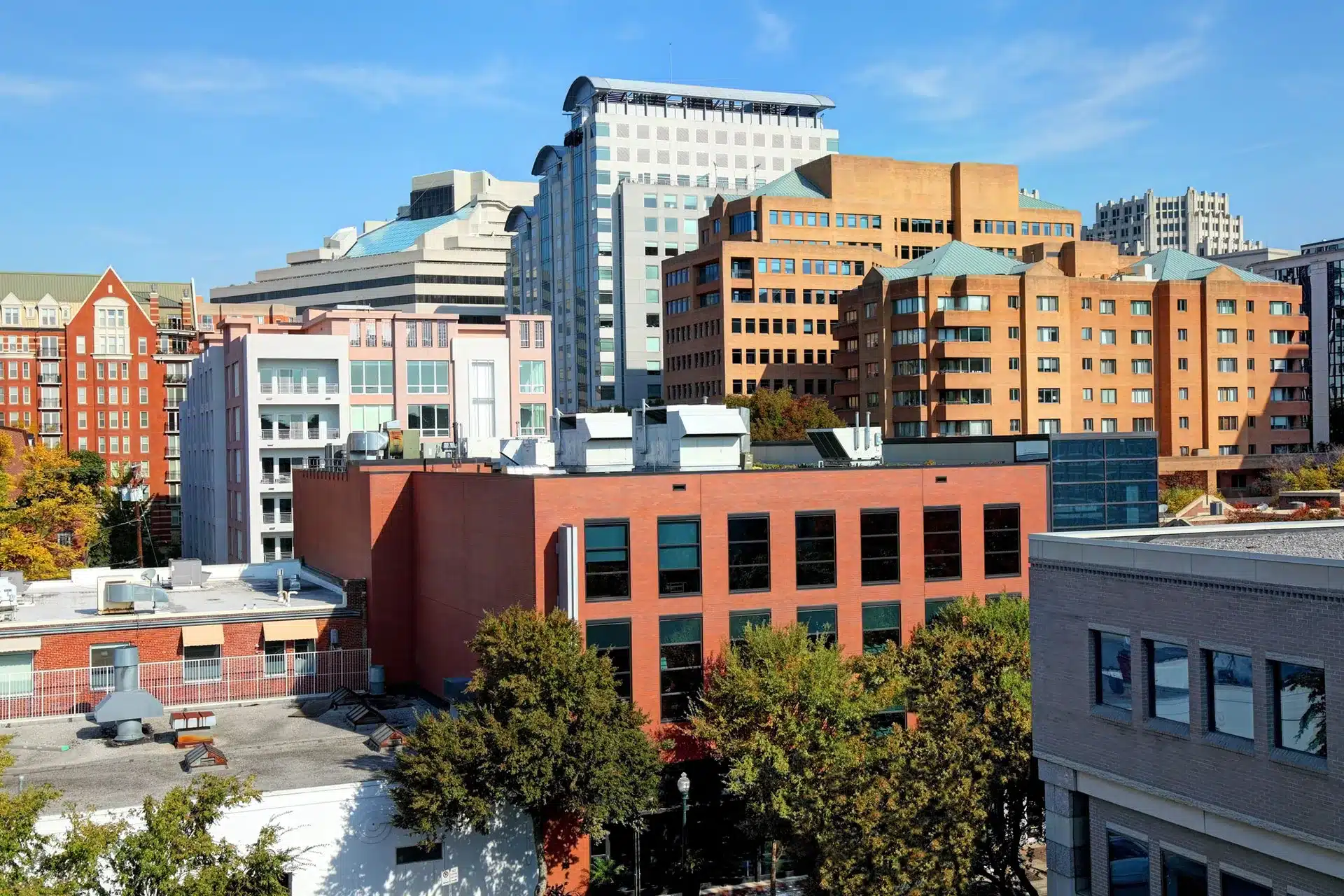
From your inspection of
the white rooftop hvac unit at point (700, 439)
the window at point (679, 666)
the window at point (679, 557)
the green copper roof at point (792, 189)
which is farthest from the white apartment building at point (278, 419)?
the green copper roof at point (792, 189)

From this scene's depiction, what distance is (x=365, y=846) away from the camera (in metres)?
34.9

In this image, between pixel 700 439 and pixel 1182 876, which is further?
pixel 700 439

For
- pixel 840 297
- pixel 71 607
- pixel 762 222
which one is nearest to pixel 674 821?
pixel 71 607

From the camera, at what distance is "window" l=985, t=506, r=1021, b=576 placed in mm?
44250

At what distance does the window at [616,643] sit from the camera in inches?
→ 1526

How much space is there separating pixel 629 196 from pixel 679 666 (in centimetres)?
13400

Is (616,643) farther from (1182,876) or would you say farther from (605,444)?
(1182,876)

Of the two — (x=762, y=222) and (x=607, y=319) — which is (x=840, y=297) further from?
(x=607, y=319)

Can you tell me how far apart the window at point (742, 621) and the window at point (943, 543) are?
6343 millimetres

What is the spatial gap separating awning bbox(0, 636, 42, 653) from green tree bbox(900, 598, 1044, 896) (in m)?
30.0

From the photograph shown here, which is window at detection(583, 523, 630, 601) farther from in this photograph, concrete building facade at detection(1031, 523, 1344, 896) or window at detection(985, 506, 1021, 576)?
concrete building facade at detection(1031, 523, 1344, 896)

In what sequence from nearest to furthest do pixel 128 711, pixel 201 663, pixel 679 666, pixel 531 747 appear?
pixel 531 747 < pixel 679 666 < pixel 128 711 < pixel 201 663

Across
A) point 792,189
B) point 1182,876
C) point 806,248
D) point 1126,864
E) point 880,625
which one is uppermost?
point 792,189

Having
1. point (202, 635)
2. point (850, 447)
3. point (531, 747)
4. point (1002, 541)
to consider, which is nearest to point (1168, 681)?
point (531, 747)
